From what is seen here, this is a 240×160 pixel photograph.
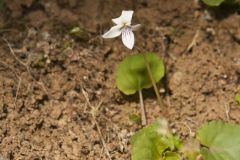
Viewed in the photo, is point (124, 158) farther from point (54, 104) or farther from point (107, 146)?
point (54, 104)

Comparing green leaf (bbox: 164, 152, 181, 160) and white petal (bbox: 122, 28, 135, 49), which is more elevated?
white petal (bbox: 122, 28, 135, 49)

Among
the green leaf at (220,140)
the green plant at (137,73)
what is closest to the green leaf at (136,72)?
the green plant at (137,73)

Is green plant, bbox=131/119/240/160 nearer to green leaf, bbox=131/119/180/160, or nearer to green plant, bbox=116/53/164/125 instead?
green leaf, bbox=131/119/180/160

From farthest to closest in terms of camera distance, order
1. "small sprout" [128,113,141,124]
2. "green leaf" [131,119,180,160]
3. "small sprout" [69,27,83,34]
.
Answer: "small sprout" [69,27,83,34] < "small sprout" [128,113,141,124] < "green leaf" [131,119,180,160]

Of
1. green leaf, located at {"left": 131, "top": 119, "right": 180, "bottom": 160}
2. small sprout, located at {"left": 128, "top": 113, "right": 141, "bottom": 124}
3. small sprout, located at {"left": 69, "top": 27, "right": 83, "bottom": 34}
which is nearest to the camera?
green leaf, located at {"left": 131, "top": 119, "right": 180, "bottom": 160}

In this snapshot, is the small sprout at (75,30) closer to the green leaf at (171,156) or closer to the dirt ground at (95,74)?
the dirt ground at (95,74)

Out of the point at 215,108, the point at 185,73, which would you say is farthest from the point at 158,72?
the point at 215,108

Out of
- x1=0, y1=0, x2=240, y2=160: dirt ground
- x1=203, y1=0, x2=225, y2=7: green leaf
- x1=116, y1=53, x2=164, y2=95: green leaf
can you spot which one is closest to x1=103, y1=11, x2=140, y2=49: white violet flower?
x1=116, y1=53, x2=164, y2=95: green leaf

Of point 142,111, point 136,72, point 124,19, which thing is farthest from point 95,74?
point 124,19
